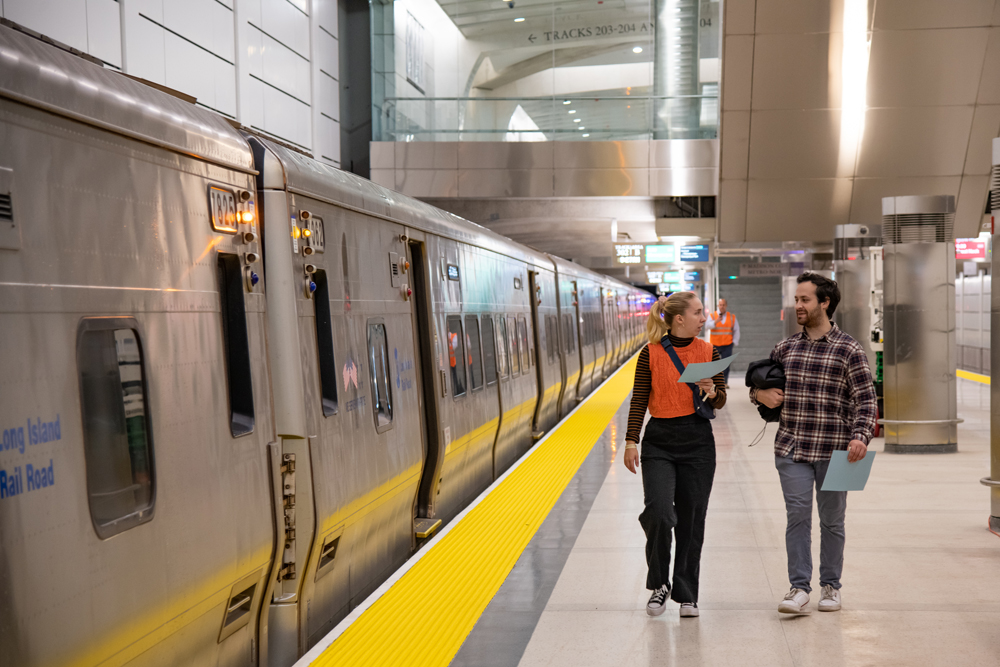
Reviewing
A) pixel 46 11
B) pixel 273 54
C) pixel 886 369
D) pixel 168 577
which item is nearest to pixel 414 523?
pixel 168 577

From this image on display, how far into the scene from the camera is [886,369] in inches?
416

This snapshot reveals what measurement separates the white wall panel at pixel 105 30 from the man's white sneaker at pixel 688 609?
33.7 feet

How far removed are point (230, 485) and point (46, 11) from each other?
9520mm

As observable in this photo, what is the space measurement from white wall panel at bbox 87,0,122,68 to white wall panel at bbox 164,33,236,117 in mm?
939

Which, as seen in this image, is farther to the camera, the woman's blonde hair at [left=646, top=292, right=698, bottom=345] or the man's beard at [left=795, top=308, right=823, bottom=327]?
the woman's blonde hair at [left=646, top=292, right=698, bottom=345]

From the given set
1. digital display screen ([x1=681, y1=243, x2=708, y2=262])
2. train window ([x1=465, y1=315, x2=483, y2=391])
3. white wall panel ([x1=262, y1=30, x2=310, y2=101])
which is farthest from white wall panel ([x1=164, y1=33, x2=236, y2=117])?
digital display screen ([x1=681, y1=243, x2=708, y2=262])

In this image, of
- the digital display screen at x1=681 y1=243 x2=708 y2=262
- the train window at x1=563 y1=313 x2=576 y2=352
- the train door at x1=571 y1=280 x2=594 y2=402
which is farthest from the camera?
the digital display screen at x1=681 y1=243 x2=708 y2=262

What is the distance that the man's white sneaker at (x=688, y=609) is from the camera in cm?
491

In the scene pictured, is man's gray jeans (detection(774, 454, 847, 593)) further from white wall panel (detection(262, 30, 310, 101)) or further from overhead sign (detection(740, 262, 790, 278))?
overhead sign (detection(740, 262, 790, 278))

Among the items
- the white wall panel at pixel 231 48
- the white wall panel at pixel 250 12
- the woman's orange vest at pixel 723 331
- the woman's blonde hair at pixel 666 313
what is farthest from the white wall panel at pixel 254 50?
the woman's blonde hair at pixel 666 313

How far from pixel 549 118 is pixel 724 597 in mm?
18108

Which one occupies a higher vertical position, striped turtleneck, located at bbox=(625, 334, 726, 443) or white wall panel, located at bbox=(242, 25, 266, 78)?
white wall panel, located at bbox=(242, 25, 266, 78)

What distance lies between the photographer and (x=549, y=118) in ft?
72.7

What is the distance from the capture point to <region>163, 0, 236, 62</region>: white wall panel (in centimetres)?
1377
